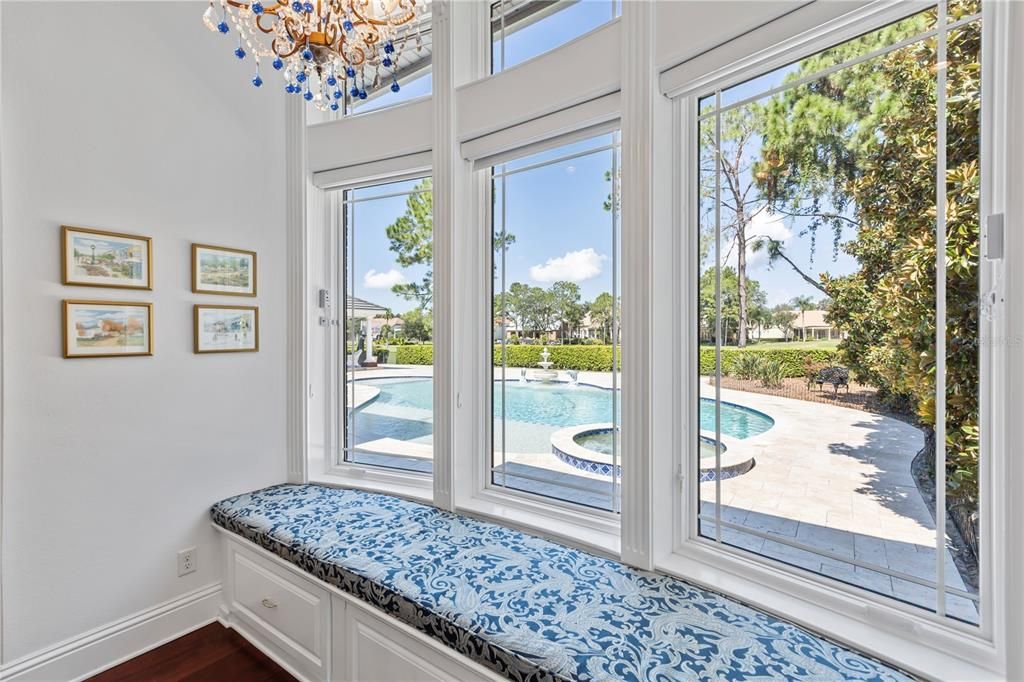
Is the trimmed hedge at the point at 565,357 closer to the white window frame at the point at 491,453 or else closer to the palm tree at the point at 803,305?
the white window frame at the point at 491,453

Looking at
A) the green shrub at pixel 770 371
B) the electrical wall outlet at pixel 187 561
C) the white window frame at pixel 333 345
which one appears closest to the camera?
the green shrub at pixel 770 371

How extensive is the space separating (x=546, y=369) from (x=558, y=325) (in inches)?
8.5

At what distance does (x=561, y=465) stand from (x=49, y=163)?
250 cm

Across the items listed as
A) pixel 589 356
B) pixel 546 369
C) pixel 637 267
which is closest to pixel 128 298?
pixel 546 369

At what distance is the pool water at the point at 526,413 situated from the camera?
1.58 meters

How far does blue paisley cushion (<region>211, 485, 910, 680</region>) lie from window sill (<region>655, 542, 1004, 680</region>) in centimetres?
4

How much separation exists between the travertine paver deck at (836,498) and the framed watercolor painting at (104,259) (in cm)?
250

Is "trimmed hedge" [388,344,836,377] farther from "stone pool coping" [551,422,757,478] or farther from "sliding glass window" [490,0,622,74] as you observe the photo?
"sliding glass window" [490,0,622,74]

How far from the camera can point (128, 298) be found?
197 centimetres

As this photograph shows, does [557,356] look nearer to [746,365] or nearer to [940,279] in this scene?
[746,365]

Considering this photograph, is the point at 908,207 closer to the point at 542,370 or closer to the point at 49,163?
the point at 542,370

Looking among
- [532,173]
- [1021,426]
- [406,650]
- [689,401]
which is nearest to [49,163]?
[532,173]

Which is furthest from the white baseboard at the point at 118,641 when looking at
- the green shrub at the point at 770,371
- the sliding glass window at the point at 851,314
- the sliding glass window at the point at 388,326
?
the green shrub at the point at 770,371

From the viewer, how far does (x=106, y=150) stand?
1.91 meters
